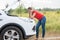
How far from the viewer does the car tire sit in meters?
7.00

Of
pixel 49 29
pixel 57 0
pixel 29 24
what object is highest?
pixel 57 0

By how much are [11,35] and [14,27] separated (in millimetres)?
287

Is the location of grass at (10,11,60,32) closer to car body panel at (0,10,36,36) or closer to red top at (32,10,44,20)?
red top at (32,10,44,20)

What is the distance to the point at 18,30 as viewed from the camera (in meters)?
7.06

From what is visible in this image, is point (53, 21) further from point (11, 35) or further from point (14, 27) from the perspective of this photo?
point (11, 35)

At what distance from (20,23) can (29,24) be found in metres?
0.31

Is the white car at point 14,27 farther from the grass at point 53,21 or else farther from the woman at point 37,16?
the grass at point 53,21

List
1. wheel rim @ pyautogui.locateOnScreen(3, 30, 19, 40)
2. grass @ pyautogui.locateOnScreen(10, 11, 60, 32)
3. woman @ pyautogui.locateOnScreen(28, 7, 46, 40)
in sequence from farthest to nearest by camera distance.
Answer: grass @ pyautogui.locateOnScreen(10, 11, 60, 32), woman @ pyautogui.locateOnScreen(28, 7, 46, 40), wheel rim @ pyautogui.locateOnScreen(3, 30, 19, 40)

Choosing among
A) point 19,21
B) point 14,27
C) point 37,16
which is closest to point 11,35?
point 14,27

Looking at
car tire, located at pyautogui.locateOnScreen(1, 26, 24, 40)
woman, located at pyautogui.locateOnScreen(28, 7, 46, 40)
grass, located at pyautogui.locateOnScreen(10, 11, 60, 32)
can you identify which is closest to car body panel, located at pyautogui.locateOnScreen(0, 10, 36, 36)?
car tire, located at pyautogui.locateOnScreen(1, 26, 24, 40)

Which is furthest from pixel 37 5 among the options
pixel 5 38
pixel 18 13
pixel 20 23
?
pixel 5 38

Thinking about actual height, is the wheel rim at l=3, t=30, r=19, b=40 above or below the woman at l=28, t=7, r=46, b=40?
below

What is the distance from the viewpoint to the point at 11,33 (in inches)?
276

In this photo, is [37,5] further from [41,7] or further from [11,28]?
[11,28]
